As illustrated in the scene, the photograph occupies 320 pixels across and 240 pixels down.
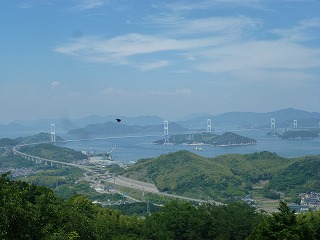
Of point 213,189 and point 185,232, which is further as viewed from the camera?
point 213,189

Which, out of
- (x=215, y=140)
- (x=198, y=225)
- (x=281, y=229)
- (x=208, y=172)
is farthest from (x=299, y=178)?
(x=215, y=140)

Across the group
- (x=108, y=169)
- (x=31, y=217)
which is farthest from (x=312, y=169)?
(x=31, y=217)

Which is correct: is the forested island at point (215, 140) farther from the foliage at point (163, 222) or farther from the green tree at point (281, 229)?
the green tree at point (281, 229)

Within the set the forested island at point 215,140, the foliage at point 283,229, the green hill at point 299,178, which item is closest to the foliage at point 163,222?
the foliage at point 283,229

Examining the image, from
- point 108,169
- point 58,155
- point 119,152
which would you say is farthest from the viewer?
point 119,152

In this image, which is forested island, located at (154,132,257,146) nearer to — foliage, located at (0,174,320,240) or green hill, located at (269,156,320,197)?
green hill, located at (269,156,320,197)

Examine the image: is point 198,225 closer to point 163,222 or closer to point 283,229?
point 163,222

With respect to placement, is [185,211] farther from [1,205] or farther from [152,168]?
[152,168]
